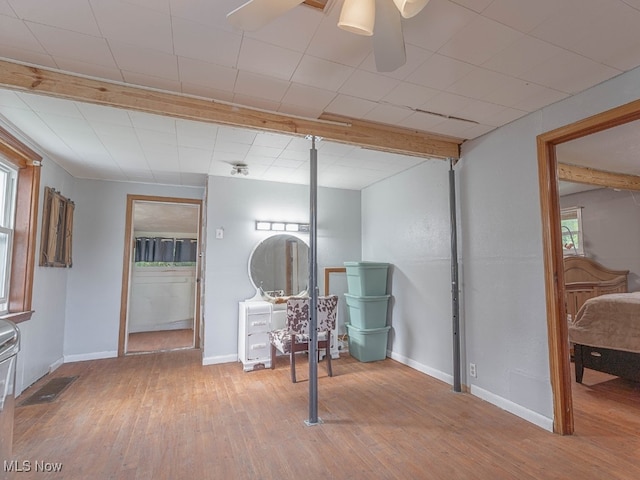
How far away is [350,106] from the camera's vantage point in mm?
2383

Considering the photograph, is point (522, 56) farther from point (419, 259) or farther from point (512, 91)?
point (419, 259)

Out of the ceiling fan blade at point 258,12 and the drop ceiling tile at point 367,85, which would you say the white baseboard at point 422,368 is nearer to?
the drop ceiling tile at point 367,85

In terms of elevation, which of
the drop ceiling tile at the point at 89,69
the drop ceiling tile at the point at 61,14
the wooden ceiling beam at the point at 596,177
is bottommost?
the wooden ceiling beam at the point at 596,177

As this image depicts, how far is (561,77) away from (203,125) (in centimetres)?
250

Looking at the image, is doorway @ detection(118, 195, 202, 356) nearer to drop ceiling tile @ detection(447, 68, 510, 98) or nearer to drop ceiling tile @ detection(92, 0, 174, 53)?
drop ceiling tile @ detection(92, 0, 174, 53)

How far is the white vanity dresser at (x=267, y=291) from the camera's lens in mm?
3711

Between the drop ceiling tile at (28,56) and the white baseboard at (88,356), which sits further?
the white baseboard at (88,356)

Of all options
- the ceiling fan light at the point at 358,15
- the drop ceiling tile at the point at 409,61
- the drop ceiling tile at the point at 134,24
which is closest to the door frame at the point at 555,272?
the drop ceiling tile at the point at 409,61

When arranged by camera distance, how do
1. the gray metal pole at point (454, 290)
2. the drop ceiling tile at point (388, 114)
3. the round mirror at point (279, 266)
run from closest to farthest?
the drop ceiling tile at point (388, 114) < the gray metal pole at point (454, 290) < the round mirror at point (279, 266)

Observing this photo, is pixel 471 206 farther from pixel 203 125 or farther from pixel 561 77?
pixel 203 125

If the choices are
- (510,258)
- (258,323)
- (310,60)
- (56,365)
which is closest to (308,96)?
(310,60)

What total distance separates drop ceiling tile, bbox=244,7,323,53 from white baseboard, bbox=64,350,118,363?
164 inches

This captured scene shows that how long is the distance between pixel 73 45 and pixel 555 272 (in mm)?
3234

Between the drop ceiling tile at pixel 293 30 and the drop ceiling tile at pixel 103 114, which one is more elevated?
the drop ceiling tile at pixel 293 30
